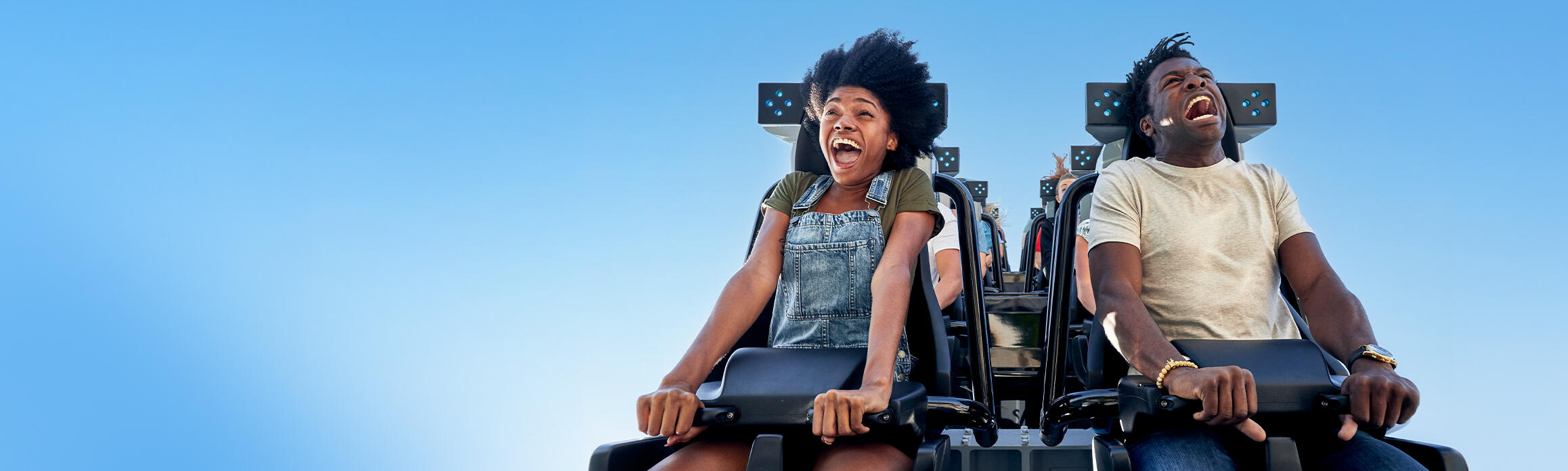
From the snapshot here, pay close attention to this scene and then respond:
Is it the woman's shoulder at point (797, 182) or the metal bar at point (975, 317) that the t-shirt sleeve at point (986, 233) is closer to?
the metal bar at point (975, 317)

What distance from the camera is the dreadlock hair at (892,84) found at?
2031 millimetres

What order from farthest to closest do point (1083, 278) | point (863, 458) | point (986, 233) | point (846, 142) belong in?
point (986, 233)
point (1083, 278)
point (846, 142)
point (863, 458)

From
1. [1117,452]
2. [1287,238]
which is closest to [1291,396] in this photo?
[1117,452]

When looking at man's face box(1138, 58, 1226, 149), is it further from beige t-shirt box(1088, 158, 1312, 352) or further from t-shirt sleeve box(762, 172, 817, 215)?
t-shirt sleeve box(762, 172, 817, 215)

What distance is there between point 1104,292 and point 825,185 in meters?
0.65

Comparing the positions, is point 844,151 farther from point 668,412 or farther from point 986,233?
point 986,233

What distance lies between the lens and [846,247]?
1.89 meters

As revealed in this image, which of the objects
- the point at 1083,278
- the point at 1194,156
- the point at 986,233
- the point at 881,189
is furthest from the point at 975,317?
the point at 986,233

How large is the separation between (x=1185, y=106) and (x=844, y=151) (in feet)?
2.75

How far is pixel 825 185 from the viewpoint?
205cm

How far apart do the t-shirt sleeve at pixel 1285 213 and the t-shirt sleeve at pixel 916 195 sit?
78 centimetres

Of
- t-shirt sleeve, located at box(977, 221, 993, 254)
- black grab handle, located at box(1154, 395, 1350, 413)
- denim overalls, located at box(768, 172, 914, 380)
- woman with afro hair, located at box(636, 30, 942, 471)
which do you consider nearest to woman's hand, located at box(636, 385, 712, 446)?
woman with afro hair, located at box(636, 30, 942, 471)

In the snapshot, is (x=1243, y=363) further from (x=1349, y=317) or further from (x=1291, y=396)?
(x=1349, y=317)

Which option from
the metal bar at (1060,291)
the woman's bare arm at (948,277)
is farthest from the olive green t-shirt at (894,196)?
the woman's bare arm at (948,277)
